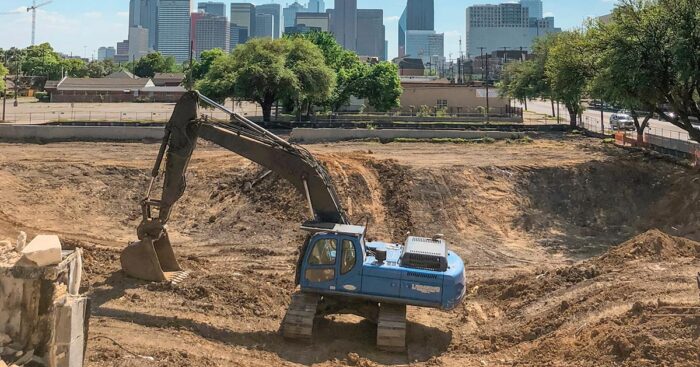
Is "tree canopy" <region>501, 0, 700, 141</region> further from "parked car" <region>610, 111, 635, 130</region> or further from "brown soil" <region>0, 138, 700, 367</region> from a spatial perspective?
"parked car" <region>610, 111, 635, 130</region>

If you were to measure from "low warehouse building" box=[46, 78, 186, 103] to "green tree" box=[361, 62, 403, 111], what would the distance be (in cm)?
4902

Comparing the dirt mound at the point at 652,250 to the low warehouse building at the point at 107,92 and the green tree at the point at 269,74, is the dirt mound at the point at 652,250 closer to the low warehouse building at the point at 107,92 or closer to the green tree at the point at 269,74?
→ the green tree at the point at 269,74

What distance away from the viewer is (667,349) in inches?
355

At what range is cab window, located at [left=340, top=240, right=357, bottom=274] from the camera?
1148 centimetres

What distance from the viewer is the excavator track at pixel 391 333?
36.8 ft

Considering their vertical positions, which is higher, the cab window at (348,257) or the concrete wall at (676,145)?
the concrete wall at (676,145)

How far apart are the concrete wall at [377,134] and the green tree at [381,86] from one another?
76.1 feet

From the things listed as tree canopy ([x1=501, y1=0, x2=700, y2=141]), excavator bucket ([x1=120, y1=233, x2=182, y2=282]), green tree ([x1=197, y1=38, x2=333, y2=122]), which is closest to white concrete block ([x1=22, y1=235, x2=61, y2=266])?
excavator bucket ([x1=120, y1=233, x2=182, y2=282])

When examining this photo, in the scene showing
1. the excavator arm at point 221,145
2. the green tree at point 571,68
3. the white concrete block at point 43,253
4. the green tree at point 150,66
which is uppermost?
the green tree at point 150,66

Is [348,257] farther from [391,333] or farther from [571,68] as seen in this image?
[571,68]

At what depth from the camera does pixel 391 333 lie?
11227mm

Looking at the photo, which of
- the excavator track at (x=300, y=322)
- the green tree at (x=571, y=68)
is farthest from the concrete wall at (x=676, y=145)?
the excavator track at (x=300, y=322)

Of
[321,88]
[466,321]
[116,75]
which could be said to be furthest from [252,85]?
[116,75]

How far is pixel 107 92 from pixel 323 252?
102593 mm
